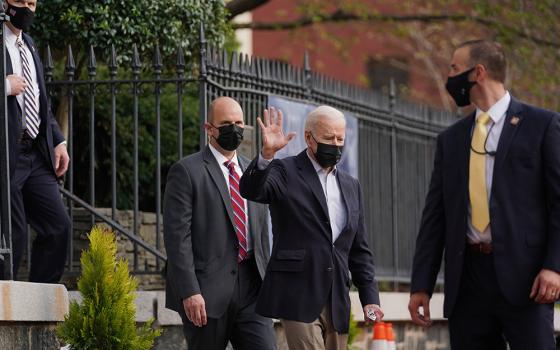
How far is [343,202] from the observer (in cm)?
781

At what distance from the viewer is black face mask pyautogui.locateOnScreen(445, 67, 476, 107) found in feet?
23.2

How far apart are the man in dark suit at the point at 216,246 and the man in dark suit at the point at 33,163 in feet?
4.16

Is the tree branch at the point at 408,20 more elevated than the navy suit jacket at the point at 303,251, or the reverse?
the tree branch at the point at 408,20

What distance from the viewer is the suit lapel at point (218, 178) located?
7.98 metres

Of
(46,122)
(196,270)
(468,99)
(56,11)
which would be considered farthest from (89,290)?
(56,11)

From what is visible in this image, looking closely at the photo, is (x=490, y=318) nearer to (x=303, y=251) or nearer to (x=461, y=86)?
(x=461, y=86)

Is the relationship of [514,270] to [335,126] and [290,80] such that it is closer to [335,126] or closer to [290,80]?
[335,126]

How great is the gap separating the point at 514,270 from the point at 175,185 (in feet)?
6.91

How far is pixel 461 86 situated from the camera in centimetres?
708

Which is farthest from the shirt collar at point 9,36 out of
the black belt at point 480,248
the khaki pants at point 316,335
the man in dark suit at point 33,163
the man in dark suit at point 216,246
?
the black belt at point 480,248

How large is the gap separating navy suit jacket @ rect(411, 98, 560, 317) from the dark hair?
178 mm

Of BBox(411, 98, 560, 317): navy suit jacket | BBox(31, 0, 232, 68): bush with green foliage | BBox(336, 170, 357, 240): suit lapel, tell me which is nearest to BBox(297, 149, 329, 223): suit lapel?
BBox(336, 170, 357, 240): suit lapel

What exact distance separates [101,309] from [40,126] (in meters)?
1.40

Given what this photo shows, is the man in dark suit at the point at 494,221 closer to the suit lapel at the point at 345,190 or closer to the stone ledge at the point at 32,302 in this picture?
the suit lapel at the point at 345,190
